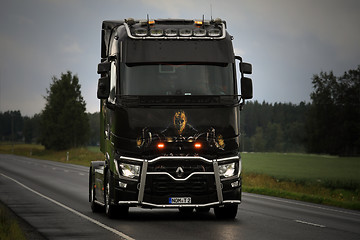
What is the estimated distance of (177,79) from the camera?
A: 14438mm

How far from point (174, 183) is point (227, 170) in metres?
1.10

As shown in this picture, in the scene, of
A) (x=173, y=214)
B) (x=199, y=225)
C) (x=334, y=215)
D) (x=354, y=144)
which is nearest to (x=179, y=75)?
(x=199, y=225)

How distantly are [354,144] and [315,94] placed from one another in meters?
16.5

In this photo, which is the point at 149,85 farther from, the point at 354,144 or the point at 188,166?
the point at 354,144

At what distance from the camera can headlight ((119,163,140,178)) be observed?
1412cm

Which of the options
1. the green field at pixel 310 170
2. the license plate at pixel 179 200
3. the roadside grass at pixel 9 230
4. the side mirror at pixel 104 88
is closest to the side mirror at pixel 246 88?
the license plate at pixel 179 200

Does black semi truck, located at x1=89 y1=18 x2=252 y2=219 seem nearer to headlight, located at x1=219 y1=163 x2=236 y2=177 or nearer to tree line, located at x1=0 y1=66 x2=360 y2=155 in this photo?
headlight, located at x1=219 y1=163 x2=236 y2=177

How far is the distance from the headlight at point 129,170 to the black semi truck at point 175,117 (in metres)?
0.02

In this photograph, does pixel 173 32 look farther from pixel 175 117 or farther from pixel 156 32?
pixel 175 117

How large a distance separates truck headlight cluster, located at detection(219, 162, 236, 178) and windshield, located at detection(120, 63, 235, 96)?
144cm

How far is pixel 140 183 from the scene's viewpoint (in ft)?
46.2

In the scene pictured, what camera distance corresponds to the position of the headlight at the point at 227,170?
1426 cm

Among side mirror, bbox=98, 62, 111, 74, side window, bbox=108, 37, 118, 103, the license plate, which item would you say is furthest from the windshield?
the license plate

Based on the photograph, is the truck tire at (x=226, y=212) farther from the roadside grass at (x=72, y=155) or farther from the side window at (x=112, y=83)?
the roadside grass at (x=72, y=155)
